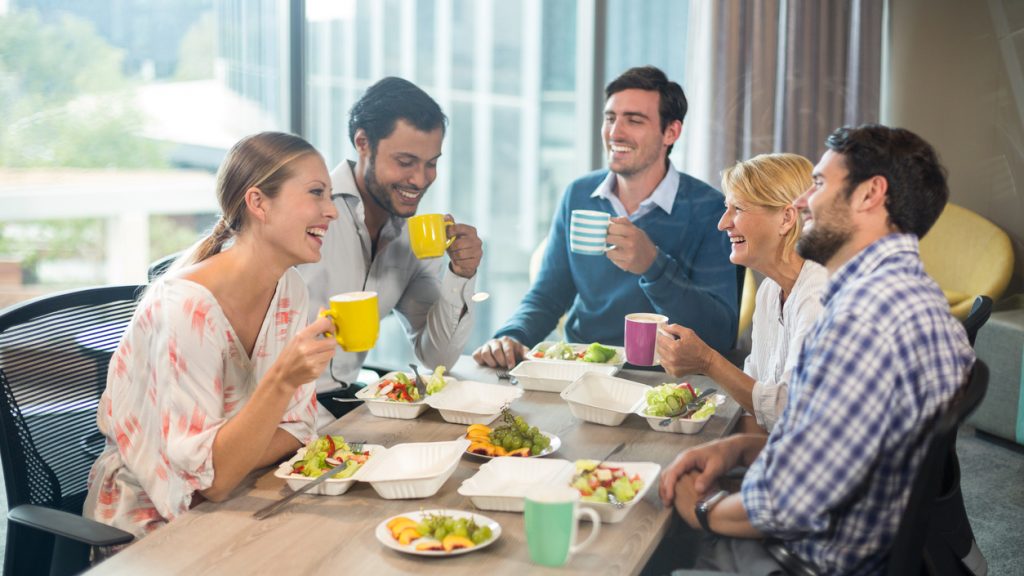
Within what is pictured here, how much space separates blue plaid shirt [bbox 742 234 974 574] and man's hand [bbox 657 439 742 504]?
0.21 meters

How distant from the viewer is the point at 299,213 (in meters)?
1.96

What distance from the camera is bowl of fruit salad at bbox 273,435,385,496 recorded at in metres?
1.63

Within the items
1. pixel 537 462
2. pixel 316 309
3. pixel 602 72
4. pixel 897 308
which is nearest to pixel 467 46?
pixel 602 72

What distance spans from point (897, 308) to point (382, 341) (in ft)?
11.0

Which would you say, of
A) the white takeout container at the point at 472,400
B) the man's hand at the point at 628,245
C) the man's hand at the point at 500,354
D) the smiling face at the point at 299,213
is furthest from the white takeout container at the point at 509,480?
the man's hand at the point at 628,245

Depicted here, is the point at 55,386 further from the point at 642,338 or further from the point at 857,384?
the point at 857,384

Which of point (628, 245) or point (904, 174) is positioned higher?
point (904, 174)

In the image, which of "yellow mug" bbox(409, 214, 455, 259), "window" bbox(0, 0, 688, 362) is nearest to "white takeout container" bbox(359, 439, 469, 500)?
"yellow mug" bbox(409, 214, 455, 259)

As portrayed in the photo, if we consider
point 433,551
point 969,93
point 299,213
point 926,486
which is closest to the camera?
point 926,486

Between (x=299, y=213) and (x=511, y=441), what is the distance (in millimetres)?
628

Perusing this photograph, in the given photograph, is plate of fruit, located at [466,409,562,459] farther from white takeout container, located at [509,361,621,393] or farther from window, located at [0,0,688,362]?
window, located at [0,0,688,362]

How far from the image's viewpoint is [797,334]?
6.51 feet

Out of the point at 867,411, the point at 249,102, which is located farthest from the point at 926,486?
the point at 249,102

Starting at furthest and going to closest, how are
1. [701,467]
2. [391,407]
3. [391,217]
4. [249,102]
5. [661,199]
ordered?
1. [249,102]
2. [661,199]
3. [391,217]
4. [391,407]
5. [701,467]
